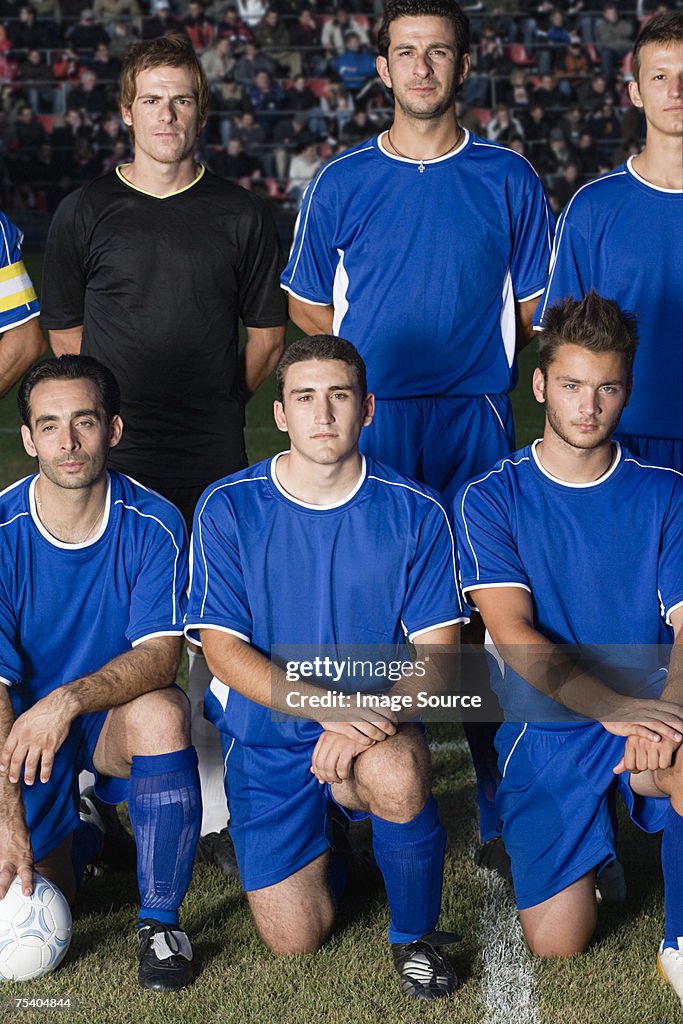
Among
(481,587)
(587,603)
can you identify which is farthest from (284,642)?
(587,603)

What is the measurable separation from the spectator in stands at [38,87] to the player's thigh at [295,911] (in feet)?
61.1

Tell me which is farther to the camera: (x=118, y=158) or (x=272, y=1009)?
(x=118, y=158)

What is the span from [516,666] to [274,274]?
1.53m

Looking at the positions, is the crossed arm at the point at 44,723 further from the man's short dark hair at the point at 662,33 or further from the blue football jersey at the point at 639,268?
the man's short dark hair at the point at 662,33

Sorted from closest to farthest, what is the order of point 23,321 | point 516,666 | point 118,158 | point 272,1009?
1. point 272,1009
2. point 516,666
3. point 23,321
4. point 118,158

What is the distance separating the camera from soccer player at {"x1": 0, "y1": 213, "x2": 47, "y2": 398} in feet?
13.5

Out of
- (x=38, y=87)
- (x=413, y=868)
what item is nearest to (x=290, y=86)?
(x=38, y=87)

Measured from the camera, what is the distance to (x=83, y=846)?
3.50 metres

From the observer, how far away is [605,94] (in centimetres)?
1920

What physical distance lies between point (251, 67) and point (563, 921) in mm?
18563

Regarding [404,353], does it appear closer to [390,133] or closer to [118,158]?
[390,133]

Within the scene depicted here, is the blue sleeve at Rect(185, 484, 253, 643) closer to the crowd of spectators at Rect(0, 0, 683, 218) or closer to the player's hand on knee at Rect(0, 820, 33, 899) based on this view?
the player's hand on knee at Rect(0, 820, 33, 899)

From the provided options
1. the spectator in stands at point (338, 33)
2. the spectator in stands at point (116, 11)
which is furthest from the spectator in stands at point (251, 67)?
the spectator in stands at point (116, 11)

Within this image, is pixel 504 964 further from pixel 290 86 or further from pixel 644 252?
pixel 290 86
